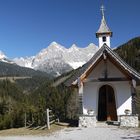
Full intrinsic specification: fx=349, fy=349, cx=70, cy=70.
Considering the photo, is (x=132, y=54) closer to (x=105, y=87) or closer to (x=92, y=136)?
(x=105, y=87)

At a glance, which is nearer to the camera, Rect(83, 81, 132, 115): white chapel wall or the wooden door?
Rect(83, 81, 132, 115): white chapel wall

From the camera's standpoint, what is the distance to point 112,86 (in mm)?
30922

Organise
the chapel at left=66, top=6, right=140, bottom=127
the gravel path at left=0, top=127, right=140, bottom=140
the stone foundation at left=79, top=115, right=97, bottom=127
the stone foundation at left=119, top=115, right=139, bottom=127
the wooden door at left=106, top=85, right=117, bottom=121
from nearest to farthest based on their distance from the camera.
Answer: the gravel path at left=0, top=127, right=140, bottom=140
the stone foundation at left=119, top=115, right=139, bottom=127
the stone foundation at left=79, top=115, right=97, bottom=127
the chapel at left=66, top=6, right=140, bottom=127
the wooden door at left=106, top=85, right=117, bottom=121

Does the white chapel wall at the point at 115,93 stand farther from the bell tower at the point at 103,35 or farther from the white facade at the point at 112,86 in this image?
the bell tower at the point at 103,35

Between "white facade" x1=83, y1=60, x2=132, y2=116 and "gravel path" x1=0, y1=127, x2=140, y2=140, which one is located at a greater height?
"white facade" x1=83, y1=60, x2=132, y2=116

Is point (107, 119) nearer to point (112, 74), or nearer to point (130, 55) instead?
point (112, 74)

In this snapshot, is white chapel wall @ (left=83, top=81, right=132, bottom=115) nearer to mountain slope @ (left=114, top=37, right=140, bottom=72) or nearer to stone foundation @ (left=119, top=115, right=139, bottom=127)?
stone foundation @ (left=119, top=115, right=139, bottom=127)

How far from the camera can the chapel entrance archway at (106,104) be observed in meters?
31.3

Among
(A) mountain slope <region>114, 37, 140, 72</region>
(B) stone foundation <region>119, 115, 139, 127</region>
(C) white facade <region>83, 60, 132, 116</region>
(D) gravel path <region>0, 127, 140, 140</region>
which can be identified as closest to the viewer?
(D) gravel path <region>0, 127, 140, 140</region>

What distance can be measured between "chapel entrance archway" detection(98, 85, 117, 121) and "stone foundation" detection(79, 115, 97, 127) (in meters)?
3.53

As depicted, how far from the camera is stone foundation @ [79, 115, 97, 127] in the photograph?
2802 cm

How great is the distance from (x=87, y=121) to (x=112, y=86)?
14.9ft

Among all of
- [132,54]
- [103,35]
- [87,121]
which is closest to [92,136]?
[87,121]

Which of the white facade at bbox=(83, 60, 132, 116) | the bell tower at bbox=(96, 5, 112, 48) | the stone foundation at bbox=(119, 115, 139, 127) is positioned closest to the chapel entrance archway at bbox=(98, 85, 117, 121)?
the white facade at bbox=(83, 60, 132, 116)
